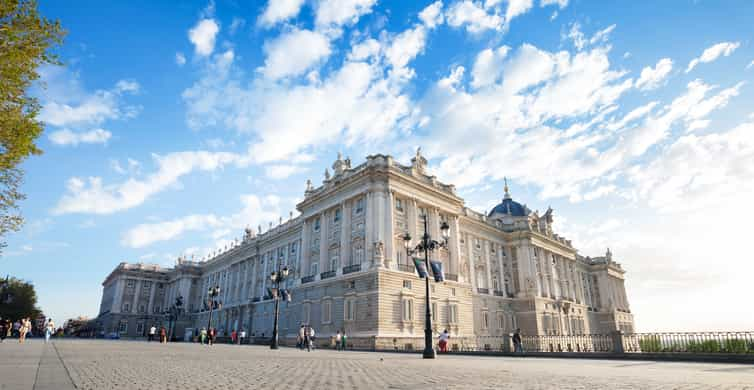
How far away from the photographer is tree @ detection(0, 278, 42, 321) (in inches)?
A: 2712

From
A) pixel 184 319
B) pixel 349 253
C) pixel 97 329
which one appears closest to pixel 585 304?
pixel 349 253

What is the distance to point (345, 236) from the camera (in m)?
38.8

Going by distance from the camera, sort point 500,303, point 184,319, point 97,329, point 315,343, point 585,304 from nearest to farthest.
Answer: point 315,343 < point 500,303 < point 585,304 < point 184,319 < point 97,329

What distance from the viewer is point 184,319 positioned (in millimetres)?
78688

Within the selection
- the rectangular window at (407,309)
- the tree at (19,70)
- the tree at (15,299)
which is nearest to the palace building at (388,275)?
the rectangular window at (407,309)

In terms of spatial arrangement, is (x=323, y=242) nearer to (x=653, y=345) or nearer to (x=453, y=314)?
(x=453, y=314)

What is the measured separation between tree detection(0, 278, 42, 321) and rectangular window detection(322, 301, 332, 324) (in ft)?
201

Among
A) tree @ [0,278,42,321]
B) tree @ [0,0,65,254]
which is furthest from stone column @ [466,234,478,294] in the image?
tree @ [0,278,42,321]

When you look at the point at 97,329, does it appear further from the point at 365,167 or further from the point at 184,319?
the point at 365,167

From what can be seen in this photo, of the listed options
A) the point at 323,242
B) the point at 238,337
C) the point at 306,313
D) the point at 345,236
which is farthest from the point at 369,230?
the point at 238,337

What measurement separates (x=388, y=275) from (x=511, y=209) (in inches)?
1428

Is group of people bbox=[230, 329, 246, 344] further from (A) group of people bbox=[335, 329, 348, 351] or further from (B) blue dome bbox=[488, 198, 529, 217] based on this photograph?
(B) blue dome bbox=[488, 198, 529, 217]

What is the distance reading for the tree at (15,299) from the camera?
68.9 metres

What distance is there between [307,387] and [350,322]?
28524mm
